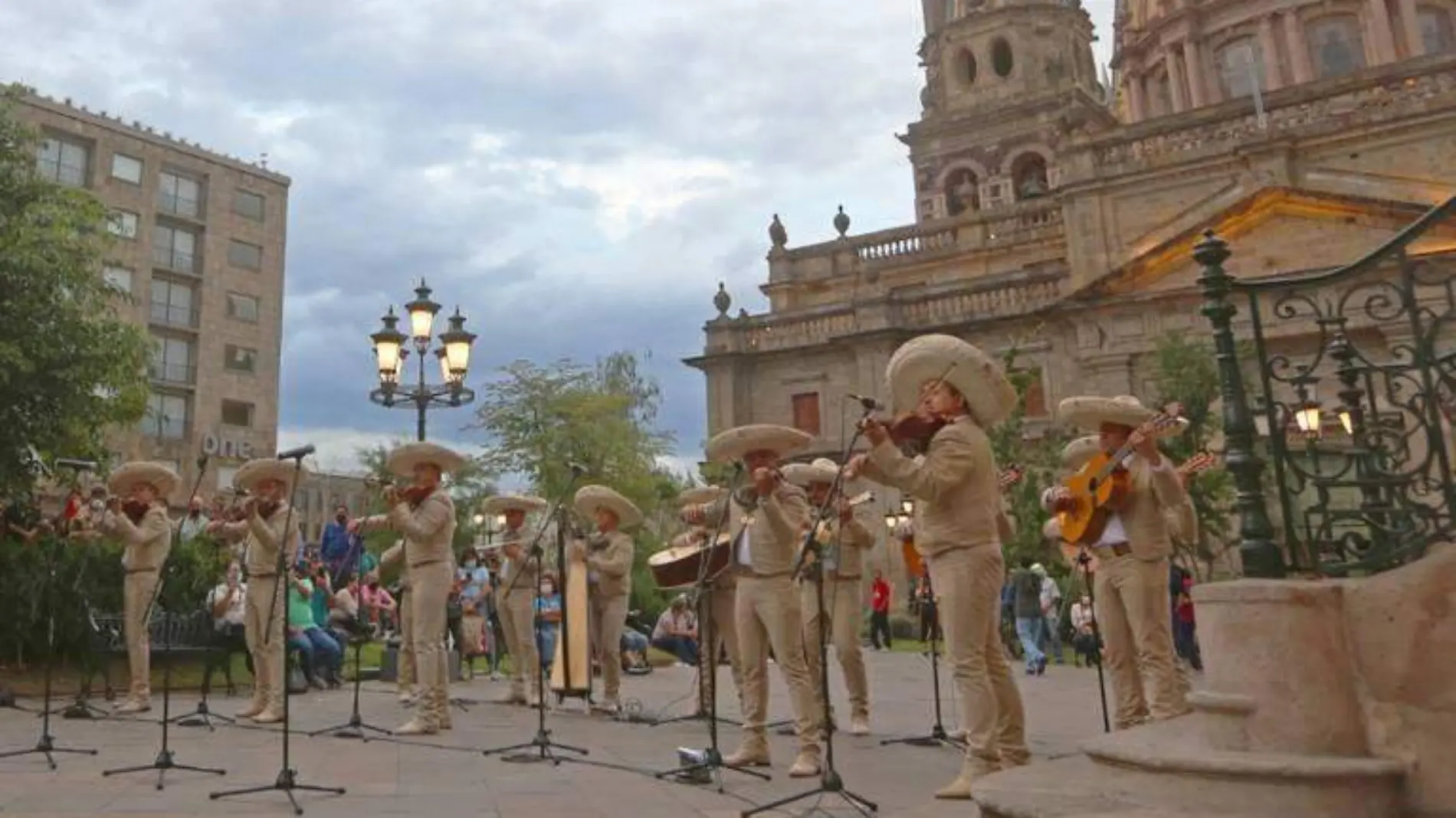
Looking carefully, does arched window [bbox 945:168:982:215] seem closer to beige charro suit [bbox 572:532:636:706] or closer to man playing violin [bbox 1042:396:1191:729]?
beige charro suit [bbox 572:532:636:706]

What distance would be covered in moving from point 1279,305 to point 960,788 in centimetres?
286

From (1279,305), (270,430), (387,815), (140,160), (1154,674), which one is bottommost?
(387,815)

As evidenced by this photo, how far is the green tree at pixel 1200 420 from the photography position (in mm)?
21812

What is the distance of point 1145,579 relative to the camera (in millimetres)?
6973

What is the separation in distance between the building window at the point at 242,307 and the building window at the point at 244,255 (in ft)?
4.61

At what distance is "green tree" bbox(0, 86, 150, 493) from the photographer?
1402 centimetres

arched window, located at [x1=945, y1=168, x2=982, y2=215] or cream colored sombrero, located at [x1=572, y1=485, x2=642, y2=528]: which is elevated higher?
arched window, located at [x1=945, y1=168, x2=982, y2=215]

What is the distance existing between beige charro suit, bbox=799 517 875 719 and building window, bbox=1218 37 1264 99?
4288cm

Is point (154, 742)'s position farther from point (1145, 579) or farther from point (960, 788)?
point (1145, 579)

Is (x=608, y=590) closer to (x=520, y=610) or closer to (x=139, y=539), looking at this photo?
(x=520, y=610)

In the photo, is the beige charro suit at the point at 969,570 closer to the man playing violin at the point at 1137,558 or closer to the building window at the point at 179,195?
the man playing violin at the point at 1137,558

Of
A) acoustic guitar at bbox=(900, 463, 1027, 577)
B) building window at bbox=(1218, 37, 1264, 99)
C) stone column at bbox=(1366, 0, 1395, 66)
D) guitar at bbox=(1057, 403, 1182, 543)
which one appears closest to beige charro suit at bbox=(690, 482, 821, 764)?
acoustic guitar at bbox=(900, 463, 1027, 577)

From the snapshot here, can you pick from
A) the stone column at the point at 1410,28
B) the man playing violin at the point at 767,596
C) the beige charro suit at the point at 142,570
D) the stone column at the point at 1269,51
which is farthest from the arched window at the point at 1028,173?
the man playing violin at the point at 767,596

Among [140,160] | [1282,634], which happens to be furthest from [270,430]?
[1282,634]
